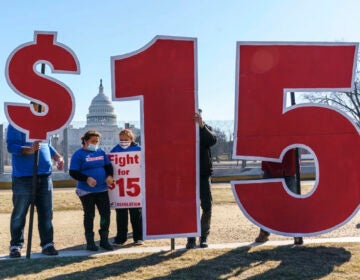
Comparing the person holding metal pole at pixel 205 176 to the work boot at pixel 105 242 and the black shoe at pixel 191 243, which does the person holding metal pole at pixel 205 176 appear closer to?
the black shoe at pixel 191 243

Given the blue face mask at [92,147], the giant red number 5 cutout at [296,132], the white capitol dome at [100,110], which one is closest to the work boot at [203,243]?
the giant red number 5 cutout at [296,132]

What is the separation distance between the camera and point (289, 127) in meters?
5.77

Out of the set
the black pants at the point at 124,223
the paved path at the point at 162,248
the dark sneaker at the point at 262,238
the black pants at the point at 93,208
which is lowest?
the paved path at the point at 162,248

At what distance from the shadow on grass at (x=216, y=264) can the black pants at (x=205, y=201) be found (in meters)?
0.40

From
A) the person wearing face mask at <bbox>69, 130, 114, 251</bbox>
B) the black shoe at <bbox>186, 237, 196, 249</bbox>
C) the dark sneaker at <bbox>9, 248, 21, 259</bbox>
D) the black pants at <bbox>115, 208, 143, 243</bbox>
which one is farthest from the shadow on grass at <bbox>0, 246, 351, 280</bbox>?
the black pants at <bbox>115, 208, 143, 243</bbox>

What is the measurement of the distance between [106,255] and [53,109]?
1979 millimetres

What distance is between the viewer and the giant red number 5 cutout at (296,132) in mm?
5754

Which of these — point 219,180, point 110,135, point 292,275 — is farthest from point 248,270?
point 110,135

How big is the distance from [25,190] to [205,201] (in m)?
2.38

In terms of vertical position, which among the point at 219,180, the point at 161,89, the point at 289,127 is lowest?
the point at 219,180

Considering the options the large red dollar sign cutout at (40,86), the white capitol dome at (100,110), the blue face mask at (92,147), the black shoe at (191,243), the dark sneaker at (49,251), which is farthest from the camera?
the white capitol dome at (100,110)

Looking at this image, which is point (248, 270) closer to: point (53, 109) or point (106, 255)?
point (106, 255)

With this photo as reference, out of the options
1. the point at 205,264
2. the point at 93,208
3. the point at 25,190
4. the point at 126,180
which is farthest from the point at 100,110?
the point at 205,264

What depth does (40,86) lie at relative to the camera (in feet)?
18.0
